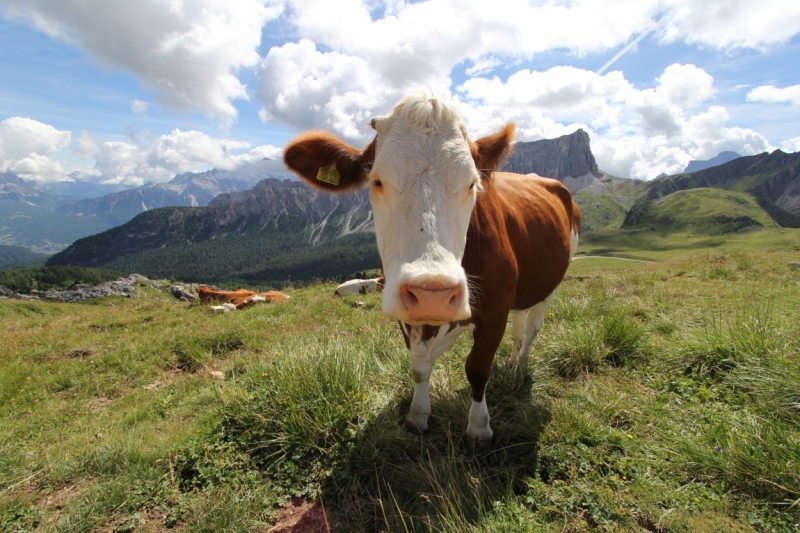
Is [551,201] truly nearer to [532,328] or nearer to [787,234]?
[532,328]

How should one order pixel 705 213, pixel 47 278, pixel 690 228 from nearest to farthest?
1. pixel 47 278
2. pixel 690 228
3. pixel 705 213

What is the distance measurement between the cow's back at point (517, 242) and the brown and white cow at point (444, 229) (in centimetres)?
1

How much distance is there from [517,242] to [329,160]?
89.6 inches

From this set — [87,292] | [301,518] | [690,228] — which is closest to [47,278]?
[87,292]

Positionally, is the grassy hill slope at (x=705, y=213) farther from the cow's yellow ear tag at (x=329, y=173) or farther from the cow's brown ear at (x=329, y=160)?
the cow's yellow ear tag at (x=329, y=173)

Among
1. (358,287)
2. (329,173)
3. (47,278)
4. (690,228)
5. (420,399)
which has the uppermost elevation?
(329,173)

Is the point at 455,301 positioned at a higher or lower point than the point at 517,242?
lower

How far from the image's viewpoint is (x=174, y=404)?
16.1 feet

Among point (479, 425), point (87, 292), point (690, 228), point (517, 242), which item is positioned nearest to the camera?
point (479, 425)

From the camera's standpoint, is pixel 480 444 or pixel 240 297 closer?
pixel 480 444

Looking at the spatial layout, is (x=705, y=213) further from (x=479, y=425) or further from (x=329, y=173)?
(x=329, y=173)

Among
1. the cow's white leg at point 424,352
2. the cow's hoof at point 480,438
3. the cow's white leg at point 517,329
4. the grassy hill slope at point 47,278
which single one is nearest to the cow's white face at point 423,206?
the cow's white leg at point 424,352

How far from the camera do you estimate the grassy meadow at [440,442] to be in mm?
2650

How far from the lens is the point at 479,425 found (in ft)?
12.1
